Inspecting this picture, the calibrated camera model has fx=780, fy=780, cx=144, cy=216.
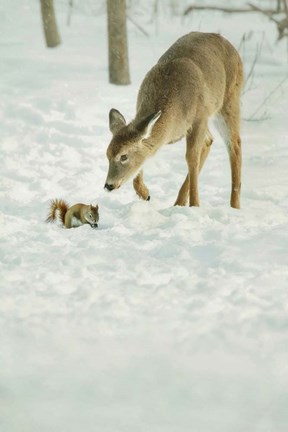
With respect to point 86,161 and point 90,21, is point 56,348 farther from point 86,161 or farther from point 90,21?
point 90,21

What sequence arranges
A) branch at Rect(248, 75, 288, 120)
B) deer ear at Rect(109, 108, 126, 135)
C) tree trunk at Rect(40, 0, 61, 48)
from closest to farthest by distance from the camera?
deer ear at Rect(109, 108, 126, 135)
branch at Rect(248, 75, 288, 120)
tree trunk at Rect(40, 0, 61, 48)

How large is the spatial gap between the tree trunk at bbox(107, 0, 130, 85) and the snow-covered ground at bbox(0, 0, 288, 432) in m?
2.27

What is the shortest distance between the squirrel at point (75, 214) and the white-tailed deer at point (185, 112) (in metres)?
0.34

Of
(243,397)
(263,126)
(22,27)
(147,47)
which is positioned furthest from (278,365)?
(22,27)

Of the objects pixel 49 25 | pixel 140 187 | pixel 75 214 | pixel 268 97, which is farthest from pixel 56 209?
pixel 49 25

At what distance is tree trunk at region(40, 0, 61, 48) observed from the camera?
15.7 m

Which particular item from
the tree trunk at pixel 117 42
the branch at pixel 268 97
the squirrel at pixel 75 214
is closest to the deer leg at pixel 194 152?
the squirrel at pixel 75 214

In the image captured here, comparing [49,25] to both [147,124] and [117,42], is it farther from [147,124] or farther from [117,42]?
[147,124]

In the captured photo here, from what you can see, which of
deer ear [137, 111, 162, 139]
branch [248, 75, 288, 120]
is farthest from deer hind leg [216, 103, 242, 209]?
branch [248, 75, 288, 120]

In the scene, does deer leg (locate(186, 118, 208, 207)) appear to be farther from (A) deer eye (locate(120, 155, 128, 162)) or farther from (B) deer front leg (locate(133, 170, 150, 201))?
(A) deer eye (locate(120, 155, 128, 162))

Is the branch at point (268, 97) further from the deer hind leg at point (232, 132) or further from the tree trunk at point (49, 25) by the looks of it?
the tree trunk at point (49, 25)

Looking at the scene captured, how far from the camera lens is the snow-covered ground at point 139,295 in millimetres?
4137

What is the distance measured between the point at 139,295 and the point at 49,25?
11442mm

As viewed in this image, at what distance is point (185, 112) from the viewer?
774cm
